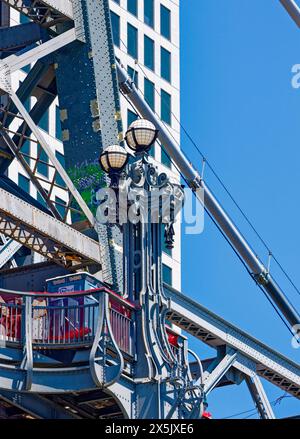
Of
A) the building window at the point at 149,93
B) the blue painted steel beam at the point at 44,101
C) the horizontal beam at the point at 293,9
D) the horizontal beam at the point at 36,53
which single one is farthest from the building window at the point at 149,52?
the horizontal beam at the point at 36,53

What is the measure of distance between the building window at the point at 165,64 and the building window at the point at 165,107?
1014 millimetres

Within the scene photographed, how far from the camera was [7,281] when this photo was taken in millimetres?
36406

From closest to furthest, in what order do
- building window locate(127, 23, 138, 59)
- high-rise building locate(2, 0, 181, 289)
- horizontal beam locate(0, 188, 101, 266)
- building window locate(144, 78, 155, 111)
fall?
1. horizontal beam locate(0, 188, 101, 266)
2. high-rise building locate(2, 0, 181, 289)
3. building window locate(144, 78, 155, 111)
4. building window locate(127, 23, 138, 59)

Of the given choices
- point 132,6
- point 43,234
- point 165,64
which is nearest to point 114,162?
point 43,234

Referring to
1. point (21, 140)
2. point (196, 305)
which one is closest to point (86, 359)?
point (21, 140)

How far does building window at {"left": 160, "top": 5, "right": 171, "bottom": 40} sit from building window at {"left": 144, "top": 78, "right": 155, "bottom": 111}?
10.5 ft

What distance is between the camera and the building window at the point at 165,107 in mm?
75000

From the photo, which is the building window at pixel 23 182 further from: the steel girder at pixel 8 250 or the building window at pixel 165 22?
the steel girder at pixel 8 250

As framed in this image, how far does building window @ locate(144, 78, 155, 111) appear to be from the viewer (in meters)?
73.6

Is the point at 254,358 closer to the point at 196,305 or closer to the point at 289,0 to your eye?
the point at 196,305

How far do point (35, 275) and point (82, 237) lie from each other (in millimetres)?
1464

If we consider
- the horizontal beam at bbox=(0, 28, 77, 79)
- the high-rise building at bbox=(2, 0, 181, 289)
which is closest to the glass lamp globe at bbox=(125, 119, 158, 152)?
the horizontal beam at bbox=(0, 28, 77, 79)

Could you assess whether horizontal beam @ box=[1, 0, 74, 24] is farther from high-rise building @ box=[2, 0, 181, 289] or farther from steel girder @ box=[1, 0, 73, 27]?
high-rise building @ box=[2, 0, 181, 289]

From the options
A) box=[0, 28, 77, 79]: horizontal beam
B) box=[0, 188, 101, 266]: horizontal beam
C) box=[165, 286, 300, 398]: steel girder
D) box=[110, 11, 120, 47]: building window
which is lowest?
box=[0, 188, 101, 266]: horizontal beam
